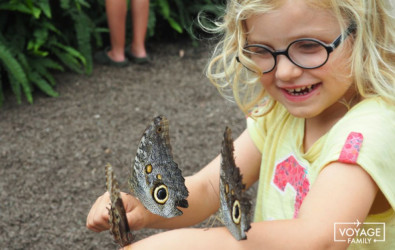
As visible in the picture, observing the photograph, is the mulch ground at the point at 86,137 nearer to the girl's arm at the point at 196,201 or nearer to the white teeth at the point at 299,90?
the girl's arm at the point at 196,201

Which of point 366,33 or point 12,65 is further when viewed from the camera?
point 12,65

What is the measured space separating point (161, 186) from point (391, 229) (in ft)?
2.95

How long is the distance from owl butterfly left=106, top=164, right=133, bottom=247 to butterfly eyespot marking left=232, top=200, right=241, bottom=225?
0.97 ft

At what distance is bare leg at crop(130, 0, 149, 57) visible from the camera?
5324mm

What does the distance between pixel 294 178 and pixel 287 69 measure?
463 mm

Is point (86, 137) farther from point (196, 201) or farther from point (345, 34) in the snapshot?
point (345, 34)

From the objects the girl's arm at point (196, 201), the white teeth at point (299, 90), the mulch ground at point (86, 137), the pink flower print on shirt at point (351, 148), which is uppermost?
the white teeth at point (299, 90)

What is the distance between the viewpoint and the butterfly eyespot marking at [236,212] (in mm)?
1157

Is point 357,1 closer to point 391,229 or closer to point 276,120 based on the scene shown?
point 276,120

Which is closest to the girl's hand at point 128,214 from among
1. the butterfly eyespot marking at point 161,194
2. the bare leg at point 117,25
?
the butterfly eyespot marking at point 161,194

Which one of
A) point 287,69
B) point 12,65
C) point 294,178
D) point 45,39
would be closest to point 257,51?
point 287,69

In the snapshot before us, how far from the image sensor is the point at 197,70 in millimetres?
5410

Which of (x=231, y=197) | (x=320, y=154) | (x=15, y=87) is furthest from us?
(x=15, y=87)

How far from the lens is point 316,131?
1893 mm
